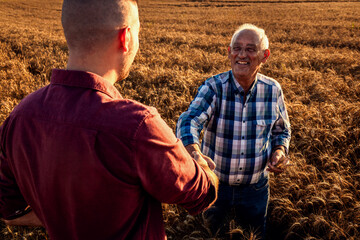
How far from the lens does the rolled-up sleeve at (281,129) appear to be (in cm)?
252

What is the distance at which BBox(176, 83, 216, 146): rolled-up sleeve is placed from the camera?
2.00m

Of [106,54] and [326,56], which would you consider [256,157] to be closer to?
[106,54]

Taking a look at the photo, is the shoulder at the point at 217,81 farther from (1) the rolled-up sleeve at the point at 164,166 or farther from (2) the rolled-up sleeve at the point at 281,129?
(1) the rolled-up sleeve at the point at 164,166

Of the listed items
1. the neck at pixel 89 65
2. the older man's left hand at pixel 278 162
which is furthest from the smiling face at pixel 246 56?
the neck at pixel 89 65

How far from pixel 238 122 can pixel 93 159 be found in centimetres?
169

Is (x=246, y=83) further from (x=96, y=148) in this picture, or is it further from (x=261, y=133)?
(x=96, y=148)

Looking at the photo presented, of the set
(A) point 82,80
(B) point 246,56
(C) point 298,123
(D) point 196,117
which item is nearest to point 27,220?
(A) point 82,80

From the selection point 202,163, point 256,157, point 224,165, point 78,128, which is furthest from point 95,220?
point 256,157

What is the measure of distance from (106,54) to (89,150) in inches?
16.3

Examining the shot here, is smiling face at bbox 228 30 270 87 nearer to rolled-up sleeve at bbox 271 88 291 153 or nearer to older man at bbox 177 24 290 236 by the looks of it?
older man at bbox 177 24 290 236

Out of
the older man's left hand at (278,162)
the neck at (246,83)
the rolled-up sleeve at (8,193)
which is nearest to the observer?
the rolled-up sleeve at (8,193)

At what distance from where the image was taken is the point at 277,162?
235 cm

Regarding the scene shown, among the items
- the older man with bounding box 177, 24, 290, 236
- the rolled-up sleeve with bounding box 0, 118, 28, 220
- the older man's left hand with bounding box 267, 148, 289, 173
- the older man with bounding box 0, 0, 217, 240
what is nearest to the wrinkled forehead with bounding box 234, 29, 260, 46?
the older man with bounding box 177, 24, 290, 236

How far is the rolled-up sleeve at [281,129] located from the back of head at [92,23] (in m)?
1.87
